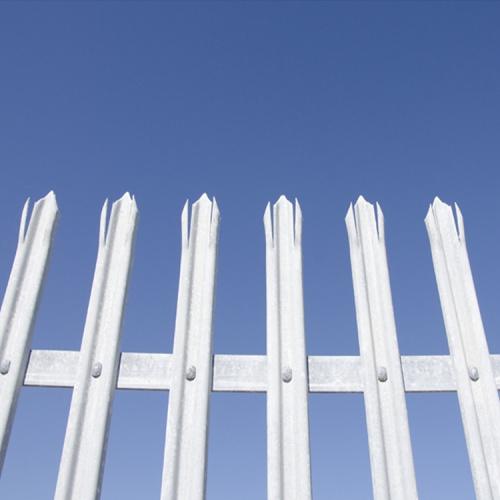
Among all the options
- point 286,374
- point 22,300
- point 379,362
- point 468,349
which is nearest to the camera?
point 286,374

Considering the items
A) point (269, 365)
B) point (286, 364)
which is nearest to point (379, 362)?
point (286, 364)

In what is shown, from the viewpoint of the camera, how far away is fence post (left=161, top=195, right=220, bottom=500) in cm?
378

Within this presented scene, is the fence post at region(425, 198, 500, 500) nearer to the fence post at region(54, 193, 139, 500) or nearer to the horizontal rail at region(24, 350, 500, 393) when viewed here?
the horizontal rail at region(24, 350, 500, 393)

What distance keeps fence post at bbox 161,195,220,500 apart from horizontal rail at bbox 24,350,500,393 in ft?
0.40

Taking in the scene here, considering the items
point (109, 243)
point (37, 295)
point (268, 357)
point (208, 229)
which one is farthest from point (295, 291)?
point (37, 295)

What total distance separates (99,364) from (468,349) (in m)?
2.76

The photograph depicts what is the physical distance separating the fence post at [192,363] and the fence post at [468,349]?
1.84m

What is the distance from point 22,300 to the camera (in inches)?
176

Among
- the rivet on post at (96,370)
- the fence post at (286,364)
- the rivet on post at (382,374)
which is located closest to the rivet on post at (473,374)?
the rivet on post at (382,374)

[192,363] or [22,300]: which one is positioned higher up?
[22,300]

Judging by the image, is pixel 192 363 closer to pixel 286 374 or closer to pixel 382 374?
pixel 286 374

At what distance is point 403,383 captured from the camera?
4.12 metres

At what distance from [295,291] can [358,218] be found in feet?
3.05

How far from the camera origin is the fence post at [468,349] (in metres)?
3.89
